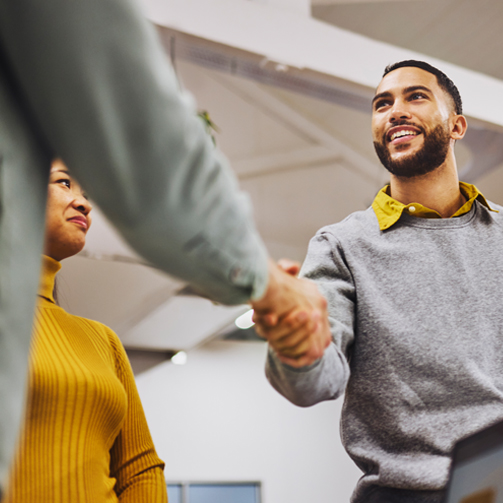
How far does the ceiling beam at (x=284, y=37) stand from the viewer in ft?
9.15

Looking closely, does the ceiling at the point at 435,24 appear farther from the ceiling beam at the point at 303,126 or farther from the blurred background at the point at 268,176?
the ceiling beam at the point at 303,126

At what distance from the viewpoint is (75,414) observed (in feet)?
3.60

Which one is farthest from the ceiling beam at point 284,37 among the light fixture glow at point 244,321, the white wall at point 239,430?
the white wall at point 239,430

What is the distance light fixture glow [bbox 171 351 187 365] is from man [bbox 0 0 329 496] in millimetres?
7179

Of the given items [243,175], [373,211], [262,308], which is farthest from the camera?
[243,175]

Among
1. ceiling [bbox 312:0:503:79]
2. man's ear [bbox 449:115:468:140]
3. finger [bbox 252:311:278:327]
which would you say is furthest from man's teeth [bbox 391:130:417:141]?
ceiling [bbox 312:0:503:79]

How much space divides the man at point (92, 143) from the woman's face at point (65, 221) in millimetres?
989

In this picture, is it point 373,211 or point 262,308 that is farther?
point 373,211

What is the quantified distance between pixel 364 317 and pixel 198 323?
5.64 m

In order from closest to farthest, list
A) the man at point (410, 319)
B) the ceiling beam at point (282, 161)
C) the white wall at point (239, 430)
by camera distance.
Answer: the man at point (410, 319)
the ceiling beam at point (282, 161)
the white wall at point (239, 430)

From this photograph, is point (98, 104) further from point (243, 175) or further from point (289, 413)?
point (289, 413)

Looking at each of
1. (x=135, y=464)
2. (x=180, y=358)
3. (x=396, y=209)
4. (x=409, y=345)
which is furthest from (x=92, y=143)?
(x=180, y=358)

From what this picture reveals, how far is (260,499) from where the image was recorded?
731 centimetres

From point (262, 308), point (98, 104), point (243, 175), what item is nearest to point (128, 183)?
point (98, 104)
